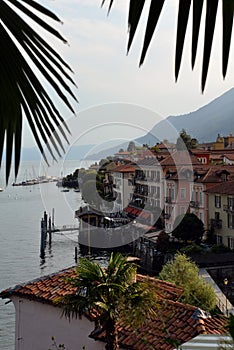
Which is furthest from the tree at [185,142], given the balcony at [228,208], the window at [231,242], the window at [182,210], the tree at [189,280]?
the tree at [189,280]

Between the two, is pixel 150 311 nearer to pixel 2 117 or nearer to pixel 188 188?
pixel 2 117

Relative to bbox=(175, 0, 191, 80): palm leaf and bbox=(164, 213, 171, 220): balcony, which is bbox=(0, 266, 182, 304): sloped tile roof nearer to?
bbox=(175, 0, 191, 80): palm leaf

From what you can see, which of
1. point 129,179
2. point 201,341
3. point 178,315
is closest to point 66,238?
point 129,179

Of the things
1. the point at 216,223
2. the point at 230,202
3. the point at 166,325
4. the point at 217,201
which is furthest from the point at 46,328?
the point at 217,201

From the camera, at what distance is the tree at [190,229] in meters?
19.3

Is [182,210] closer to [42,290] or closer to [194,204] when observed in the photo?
[194,204]

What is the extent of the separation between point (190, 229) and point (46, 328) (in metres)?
14.9

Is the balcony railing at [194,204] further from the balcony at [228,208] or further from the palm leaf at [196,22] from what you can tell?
the palm leaf at [196,22]

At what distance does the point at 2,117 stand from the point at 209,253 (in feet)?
57.6

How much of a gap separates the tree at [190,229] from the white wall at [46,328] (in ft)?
48.2

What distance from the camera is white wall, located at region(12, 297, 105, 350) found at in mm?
4449

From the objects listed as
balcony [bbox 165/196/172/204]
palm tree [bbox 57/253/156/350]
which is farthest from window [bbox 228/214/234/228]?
palm tree [bbox 57/253/156/350]

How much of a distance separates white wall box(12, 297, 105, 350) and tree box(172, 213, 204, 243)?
14.7 meters

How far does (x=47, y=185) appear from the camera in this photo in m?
62.3
